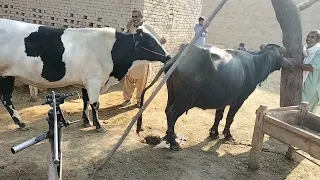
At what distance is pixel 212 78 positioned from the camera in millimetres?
4828

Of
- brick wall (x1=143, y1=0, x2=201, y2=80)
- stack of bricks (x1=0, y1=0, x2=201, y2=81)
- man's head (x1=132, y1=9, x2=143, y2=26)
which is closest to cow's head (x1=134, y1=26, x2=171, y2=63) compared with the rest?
man's head (x1=132, y1=9, x2=143, y2=26)

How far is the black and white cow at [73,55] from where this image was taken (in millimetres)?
4988

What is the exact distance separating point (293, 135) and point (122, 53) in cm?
292

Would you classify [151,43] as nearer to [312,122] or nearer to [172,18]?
[312,122]

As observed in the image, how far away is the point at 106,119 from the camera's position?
20.6 feet

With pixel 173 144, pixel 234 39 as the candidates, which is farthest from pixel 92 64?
pixel 234 39

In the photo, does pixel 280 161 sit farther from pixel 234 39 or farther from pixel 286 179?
pixel 234 39

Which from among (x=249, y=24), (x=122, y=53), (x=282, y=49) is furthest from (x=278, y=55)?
(x=249, y=24)

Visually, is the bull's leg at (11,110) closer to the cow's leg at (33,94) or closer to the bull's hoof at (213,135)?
the cow's leg at (33,94)

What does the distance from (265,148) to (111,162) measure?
268 cm

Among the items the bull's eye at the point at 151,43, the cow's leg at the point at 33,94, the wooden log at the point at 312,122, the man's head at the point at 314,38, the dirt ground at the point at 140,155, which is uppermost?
the man's head at the point at 314,38

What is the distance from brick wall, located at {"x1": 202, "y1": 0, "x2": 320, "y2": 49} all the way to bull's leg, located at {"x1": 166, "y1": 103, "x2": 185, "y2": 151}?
1252cm

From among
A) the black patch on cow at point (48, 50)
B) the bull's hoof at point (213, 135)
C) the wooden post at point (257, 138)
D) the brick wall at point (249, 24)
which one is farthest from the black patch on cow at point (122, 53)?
the brick wall at point (249, 24)

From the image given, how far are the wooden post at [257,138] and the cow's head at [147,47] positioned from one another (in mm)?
1882
